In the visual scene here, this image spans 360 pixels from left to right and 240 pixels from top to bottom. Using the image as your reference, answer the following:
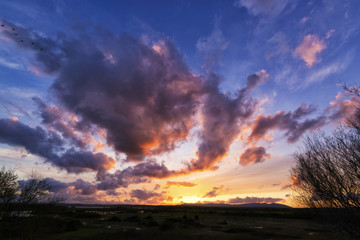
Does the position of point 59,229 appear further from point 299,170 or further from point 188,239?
point 299,170

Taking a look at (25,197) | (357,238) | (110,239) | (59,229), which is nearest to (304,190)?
(357,238)

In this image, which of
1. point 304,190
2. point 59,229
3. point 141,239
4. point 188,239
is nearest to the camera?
point 304,190

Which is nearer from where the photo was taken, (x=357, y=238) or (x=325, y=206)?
(x=357, y=238)

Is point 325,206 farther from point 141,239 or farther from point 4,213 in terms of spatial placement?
point 4,213

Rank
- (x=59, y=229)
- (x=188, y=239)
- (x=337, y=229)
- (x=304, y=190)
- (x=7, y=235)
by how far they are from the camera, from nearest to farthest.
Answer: (x=337, y=229)
(x=304, y=190)
(x=7, y=235)
(x=188, y=239)
(x=59, y=229)

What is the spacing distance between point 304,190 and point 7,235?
111 feet

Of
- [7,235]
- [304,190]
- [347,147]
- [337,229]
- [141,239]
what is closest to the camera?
[347,147]

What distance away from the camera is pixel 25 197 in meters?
25.7

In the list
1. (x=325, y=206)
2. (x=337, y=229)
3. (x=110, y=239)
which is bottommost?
(x=110, y=239)

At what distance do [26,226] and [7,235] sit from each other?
261cm

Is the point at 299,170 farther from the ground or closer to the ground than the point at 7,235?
farther from the ground

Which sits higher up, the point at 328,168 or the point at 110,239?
the point at 328,168

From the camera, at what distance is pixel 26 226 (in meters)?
26.3

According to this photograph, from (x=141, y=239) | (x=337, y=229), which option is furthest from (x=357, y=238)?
(x=141, y=239)
